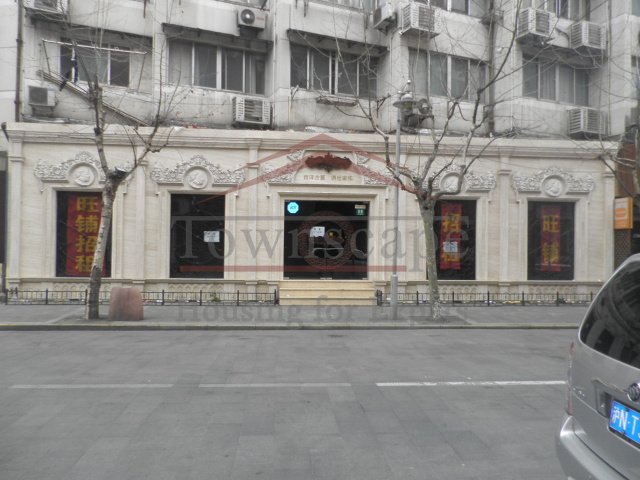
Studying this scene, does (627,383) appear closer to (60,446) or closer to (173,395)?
(60,446)

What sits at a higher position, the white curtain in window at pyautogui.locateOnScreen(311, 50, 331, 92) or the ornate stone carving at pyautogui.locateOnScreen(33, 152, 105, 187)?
the white curtain in window at pyautogui.locateOnScreen(311, 50, 331, 92)

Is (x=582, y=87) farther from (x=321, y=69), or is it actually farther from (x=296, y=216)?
(x=296, y=216)

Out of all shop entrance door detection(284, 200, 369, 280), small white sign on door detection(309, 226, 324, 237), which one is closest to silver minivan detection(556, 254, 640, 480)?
shop entrance door detection(284, 200, 369, 280)

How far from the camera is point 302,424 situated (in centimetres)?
593

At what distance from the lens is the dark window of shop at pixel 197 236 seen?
18016 millimetres

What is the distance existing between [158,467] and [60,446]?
45.8 inches

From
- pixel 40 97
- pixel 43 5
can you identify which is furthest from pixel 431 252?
pixel 43 5

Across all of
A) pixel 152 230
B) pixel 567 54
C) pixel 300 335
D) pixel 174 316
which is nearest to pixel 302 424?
pixel 300 335

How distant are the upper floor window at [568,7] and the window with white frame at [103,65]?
14.1 m

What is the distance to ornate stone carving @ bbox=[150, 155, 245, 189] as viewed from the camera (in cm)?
1775

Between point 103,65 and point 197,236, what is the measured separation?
6135 mm

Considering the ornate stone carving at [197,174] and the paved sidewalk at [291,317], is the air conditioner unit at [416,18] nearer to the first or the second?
the ornate stone carving at [197,174]

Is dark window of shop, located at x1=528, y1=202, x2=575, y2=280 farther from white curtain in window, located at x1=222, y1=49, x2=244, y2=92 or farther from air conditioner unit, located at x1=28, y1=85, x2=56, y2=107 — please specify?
air conditioner unit, located at x1=28, y1=85, x2=56, y2=107

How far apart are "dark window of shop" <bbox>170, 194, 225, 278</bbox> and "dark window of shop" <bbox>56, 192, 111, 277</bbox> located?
7.02ft
